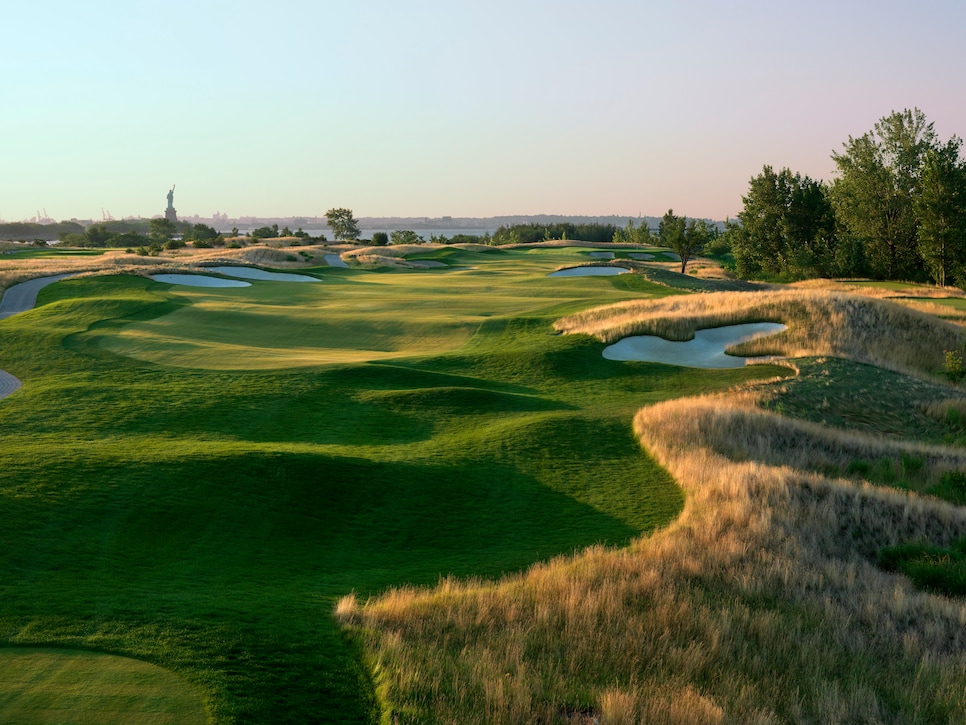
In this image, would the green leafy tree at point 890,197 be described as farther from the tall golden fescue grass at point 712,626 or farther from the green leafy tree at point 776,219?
the tall golden fescue grass at point 712,626

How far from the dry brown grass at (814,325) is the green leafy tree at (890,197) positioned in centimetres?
3680

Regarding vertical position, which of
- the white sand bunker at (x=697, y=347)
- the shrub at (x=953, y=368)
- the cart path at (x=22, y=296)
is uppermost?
the cart path at (x=22, y=296)

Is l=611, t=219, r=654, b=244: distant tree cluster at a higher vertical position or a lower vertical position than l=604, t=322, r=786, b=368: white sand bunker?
higher

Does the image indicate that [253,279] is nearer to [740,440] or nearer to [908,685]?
[740,440]

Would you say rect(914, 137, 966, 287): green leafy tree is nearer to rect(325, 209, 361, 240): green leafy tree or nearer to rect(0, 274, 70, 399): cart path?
rect(0, 274, 70, 399): cart path

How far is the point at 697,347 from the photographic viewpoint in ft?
79.4

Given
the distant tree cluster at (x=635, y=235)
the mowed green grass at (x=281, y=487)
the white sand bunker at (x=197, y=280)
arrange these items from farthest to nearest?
the distant tree cluster at (x=635, y=235) < the white sand bunker at (x=197, y=280) < the mowed green grass at (x=281, y=487)

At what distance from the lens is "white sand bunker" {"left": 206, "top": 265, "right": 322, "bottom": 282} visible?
151 ft

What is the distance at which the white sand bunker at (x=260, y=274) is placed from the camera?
151 feet

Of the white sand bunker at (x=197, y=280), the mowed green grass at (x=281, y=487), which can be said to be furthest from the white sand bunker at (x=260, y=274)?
the mowed green grass at (x=281, y=487)

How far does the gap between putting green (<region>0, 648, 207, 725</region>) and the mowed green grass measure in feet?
0.54

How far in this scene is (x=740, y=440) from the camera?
14734 millimetres

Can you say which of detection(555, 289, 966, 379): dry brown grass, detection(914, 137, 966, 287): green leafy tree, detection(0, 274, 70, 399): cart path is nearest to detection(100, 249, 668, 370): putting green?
detection(555, 289, 966, 379): dry brown grass

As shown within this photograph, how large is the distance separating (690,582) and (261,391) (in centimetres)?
1236
